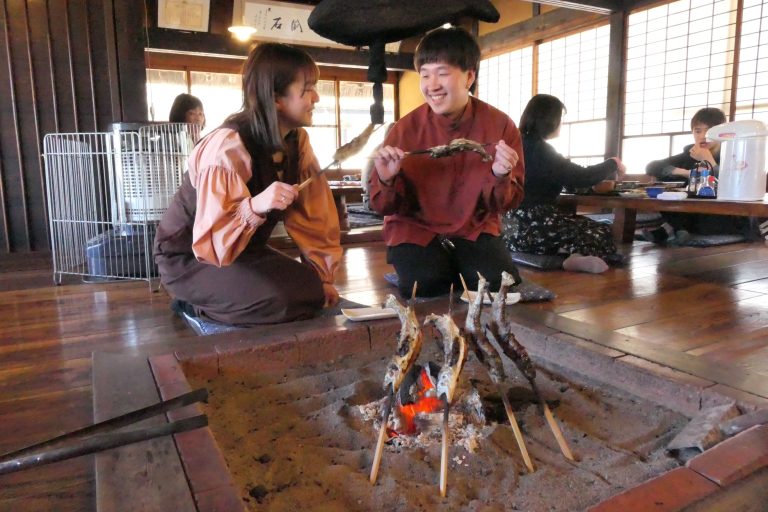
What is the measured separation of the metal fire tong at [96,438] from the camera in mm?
1061

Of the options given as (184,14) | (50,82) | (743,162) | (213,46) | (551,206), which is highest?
(184,14)

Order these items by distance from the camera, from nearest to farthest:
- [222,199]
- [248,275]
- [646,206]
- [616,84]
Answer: [222,199] → [248,275] → [646,206] → [616,84]

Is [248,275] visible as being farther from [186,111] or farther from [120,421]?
[186,111]

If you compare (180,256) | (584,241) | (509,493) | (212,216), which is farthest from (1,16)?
(509,493)

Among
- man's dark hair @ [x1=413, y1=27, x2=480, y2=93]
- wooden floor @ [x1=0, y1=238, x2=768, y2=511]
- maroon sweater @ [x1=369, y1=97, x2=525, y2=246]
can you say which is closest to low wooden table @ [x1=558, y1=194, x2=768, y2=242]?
wooden floor @ [x1=0, y1=238, x2=768, y2=511]

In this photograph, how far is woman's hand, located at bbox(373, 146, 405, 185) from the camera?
2131 millimetres

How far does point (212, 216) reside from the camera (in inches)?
70.7

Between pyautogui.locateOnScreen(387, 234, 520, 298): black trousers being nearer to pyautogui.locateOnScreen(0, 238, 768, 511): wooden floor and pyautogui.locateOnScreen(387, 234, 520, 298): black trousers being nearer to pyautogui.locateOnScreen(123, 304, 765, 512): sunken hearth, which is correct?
pyautogui.locateOnScreen(0, 238, 768, 511): wooden floor

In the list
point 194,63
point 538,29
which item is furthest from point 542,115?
point 194,63

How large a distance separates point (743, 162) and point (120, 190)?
10.8 feet

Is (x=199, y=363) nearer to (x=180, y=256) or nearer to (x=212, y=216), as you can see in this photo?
(x=212, y=216)

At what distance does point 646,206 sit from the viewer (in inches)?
123

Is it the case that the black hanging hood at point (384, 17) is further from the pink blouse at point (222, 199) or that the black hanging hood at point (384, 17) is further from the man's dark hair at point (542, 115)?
the man's dark hair at point (542, 115)

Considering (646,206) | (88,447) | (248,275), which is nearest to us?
(88,447)
